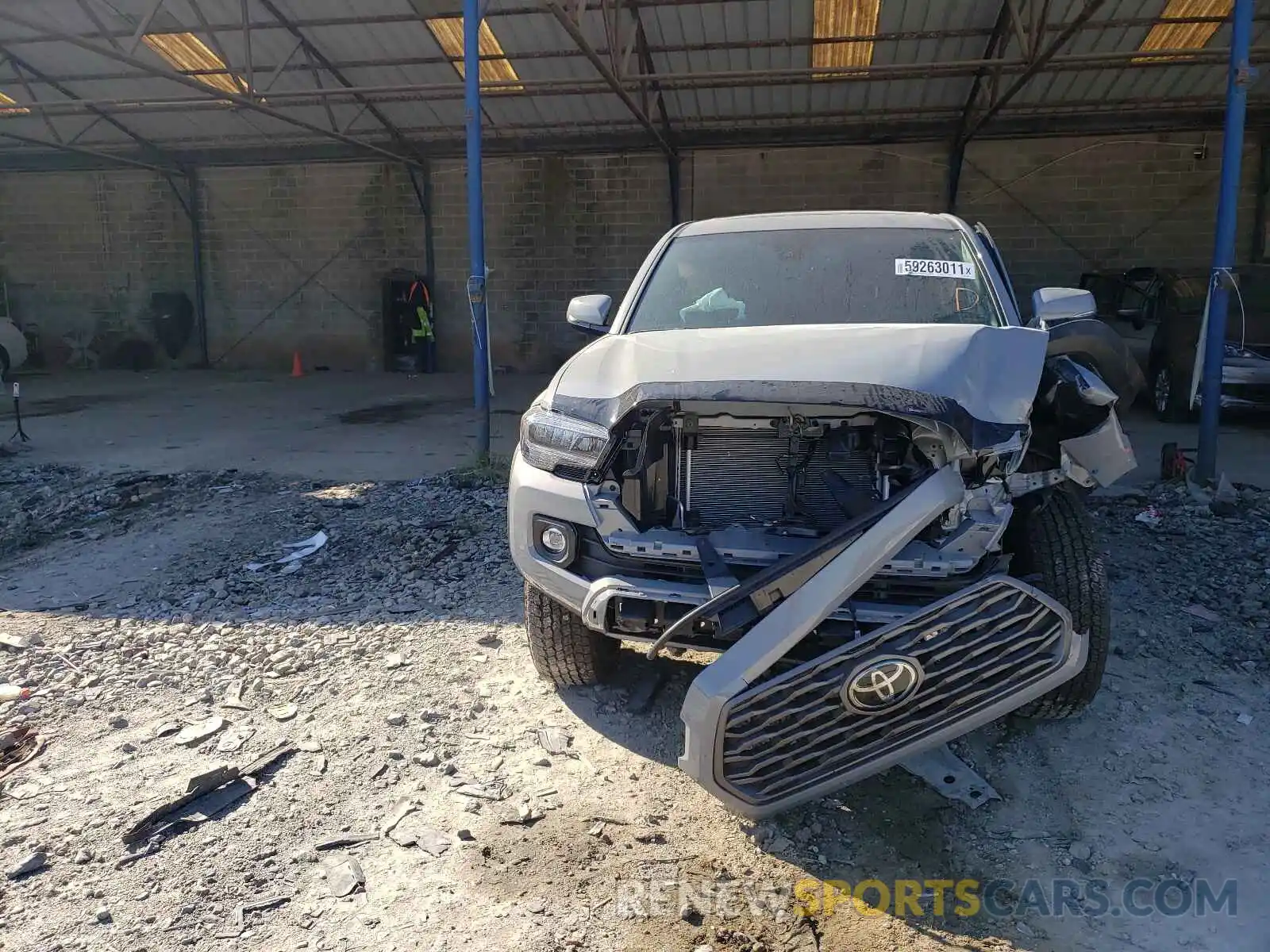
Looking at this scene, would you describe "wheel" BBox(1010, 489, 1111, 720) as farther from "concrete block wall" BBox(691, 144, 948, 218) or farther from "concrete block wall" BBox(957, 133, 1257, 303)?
"concrete block wall" BBox(957, 133, 1257, 303)

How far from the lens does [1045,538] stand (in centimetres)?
306

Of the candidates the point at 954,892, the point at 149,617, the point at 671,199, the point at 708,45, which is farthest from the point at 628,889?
the point at 671,199

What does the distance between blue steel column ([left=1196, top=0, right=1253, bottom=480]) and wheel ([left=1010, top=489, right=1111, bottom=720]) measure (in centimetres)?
407

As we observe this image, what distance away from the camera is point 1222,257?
249 inches

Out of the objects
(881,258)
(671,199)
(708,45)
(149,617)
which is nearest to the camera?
(881,258)

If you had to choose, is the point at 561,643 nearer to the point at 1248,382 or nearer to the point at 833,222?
the point at 833,222

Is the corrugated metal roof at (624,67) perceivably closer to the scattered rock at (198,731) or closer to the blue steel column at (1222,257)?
the blue steel column at (1222,257)

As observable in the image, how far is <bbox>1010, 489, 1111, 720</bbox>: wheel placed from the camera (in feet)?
9.77

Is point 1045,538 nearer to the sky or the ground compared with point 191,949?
nearer to the sky

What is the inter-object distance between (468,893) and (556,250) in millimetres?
13576

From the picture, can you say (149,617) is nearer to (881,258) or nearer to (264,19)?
(881,258)

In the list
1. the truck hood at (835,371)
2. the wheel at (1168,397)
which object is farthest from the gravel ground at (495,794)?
the wheel at (1168,397)

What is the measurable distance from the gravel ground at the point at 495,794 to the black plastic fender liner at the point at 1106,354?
1.63 meters

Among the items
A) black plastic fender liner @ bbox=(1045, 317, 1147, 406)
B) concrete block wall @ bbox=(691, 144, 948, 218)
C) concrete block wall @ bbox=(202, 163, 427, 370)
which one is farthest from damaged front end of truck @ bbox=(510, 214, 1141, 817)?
concrete block wall @ bbox=(202, 163, 427, 370)
